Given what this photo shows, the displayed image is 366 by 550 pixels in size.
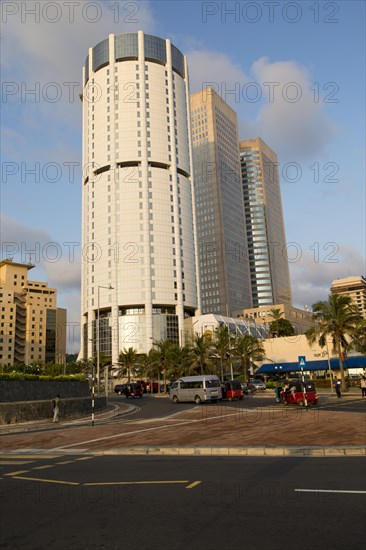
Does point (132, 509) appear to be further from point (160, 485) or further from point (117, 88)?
point (117, 88)

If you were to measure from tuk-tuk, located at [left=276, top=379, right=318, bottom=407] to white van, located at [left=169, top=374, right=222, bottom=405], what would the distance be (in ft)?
25.7

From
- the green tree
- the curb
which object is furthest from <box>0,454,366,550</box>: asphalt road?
the green tree

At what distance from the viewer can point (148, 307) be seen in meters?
118

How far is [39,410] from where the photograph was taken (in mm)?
27328

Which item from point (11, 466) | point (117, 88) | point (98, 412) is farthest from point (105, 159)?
point (11, 466)

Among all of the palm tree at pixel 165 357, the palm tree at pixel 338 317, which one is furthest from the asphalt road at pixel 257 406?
the palm tree at pixel 165 357

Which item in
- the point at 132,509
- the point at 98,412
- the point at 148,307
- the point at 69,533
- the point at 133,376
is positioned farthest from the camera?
the point at 148,307

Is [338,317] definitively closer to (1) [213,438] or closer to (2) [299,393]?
(2) [299,393]

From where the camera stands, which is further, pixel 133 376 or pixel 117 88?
pixel 117 88

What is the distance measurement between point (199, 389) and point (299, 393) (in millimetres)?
11229

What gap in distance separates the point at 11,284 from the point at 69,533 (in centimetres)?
17604

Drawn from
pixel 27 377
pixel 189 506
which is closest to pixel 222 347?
pixel 27 377

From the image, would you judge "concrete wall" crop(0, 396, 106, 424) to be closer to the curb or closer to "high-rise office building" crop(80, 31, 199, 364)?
the curb

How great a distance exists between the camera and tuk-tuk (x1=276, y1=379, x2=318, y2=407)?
1211 inches
